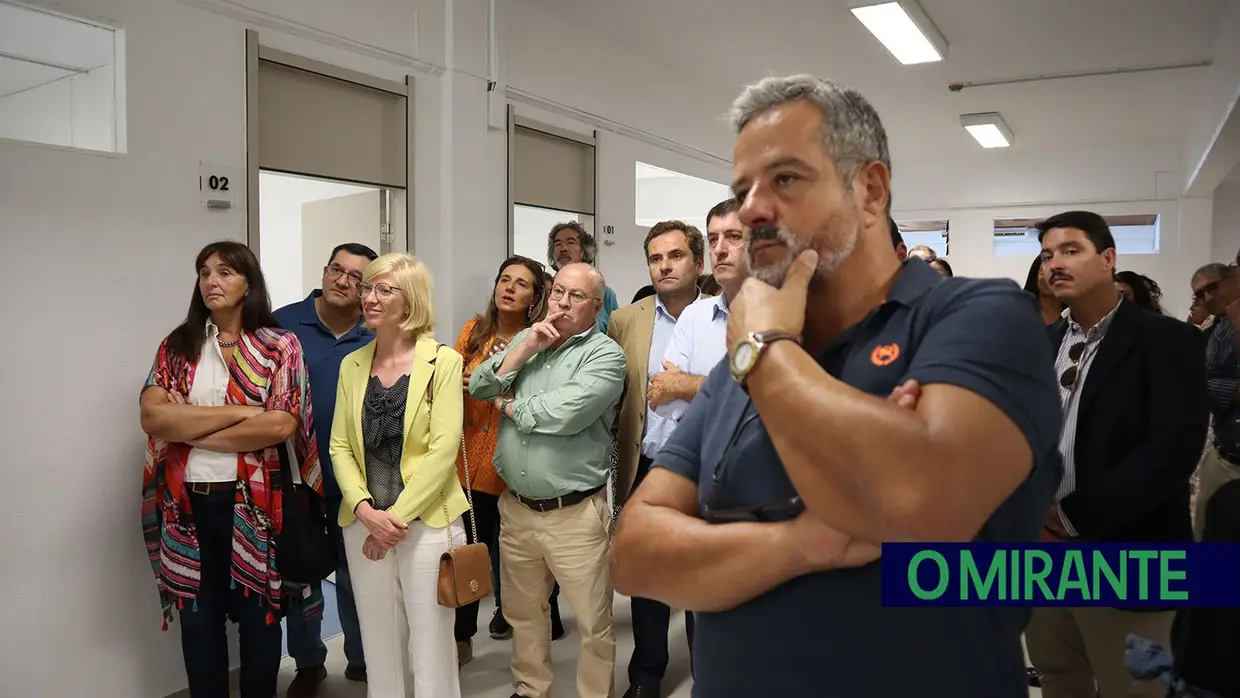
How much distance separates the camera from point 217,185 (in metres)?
3.09

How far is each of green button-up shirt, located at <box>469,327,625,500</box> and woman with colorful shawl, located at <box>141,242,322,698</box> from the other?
0.71 m

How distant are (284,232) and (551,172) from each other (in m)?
2.12

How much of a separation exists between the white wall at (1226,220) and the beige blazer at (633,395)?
254 inches

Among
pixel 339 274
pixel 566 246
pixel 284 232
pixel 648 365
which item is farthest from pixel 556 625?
pixel 284 232

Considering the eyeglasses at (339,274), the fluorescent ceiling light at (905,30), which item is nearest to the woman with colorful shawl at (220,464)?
the eyeglasses at (339,274)

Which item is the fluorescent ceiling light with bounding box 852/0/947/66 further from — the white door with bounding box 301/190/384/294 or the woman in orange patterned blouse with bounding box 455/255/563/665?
the white door with bounding box 301/190/384/294

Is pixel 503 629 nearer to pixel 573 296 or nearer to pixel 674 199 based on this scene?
pixel 573 296

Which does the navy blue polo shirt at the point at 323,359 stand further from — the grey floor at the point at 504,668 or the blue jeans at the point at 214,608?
the grey floor at the point at 504,668

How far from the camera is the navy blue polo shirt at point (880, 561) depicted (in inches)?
30.8

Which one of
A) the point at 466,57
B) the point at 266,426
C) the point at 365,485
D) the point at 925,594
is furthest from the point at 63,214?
the point at 925,594

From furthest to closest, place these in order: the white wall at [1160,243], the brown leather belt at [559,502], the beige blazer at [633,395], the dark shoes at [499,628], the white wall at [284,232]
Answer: the white wall at [1160,243] < the white wall at [284,232] < the dark shoes at [499,628] < the beige blazer at [633,395] < the brown leather belt at [559,502]

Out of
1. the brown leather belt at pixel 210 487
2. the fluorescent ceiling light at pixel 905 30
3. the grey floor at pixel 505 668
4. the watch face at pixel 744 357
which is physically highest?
the fluorescent ceiling light at pixel 905 30

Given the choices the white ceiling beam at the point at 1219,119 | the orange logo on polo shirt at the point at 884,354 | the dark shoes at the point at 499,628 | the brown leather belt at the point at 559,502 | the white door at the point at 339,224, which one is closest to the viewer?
the orange logo on polo shirt at the point at 884,354

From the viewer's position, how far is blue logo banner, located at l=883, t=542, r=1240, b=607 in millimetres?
811
